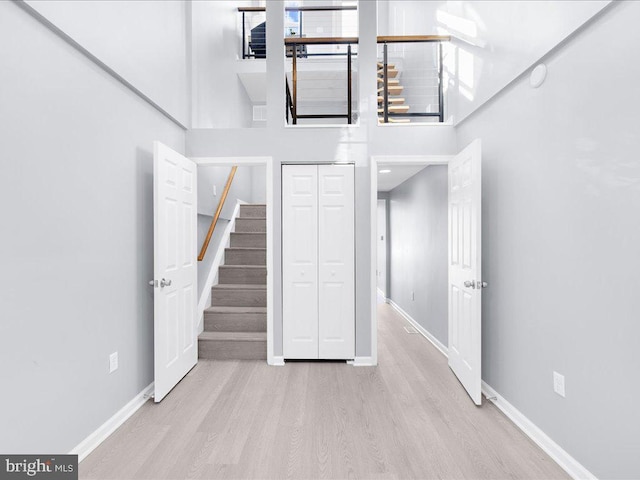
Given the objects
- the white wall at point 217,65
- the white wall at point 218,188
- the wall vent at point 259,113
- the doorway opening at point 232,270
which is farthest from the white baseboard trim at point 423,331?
the wall vent at point 259,113

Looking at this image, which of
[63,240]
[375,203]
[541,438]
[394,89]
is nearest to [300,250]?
Answer: [375,203]

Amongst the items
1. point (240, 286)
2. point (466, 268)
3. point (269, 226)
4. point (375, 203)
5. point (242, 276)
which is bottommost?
point (240, 286)

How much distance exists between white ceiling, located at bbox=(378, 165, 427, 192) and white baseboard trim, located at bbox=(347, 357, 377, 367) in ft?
7.74

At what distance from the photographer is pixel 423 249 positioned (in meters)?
4.97

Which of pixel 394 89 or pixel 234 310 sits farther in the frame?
pixel 394 89

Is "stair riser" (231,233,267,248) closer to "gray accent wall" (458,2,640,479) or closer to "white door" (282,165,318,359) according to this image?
"white door" (282,165,318,359)

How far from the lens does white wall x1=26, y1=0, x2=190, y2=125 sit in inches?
77.2

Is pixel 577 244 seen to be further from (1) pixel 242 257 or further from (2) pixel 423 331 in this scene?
(1) pixel 242 257

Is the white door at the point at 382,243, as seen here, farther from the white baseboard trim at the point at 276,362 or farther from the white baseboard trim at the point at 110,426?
the white baseboard trim at the point at 110,426

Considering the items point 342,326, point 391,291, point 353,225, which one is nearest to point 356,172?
point 353,225

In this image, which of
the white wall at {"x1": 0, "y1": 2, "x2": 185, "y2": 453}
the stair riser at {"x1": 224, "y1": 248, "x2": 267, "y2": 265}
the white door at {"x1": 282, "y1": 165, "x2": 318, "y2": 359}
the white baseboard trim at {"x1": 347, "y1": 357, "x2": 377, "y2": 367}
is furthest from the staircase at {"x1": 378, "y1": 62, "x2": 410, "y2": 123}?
the white wall at {"x1": 0, "y1": 2, "x2": 185, "y2": 453}

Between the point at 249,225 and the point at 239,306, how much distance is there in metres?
1.48

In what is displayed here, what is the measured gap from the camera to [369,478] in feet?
6.14

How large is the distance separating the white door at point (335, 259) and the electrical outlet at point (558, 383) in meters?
1.84
